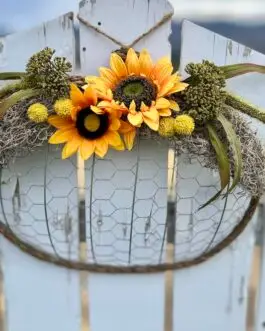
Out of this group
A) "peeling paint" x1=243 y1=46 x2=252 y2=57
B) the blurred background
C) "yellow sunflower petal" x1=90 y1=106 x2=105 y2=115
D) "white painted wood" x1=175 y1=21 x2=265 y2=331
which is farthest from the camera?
the blurred background

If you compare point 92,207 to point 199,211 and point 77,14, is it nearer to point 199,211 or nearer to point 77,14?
point 199,211

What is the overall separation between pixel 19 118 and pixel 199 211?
33cm

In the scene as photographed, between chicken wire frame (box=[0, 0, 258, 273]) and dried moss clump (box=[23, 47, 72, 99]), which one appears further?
chicken wire frame (box=[0, 0, 258, 273])

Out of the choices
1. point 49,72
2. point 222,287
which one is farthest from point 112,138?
point 222,287

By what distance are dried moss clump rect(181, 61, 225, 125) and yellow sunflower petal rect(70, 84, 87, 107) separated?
0.47 ft

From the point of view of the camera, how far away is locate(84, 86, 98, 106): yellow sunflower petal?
79 cm

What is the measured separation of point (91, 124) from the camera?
81 centimetres

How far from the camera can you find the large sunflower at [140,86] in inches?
31.2

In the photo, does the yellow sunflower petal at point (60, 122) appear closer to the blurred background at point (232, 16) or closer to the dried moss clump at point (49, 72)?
the dried moss clump at point (49, 72)

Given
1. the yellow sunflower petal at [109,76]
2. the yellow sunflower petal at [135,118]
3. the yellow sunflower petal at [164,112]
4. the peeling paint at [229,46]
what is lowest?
the yellow sunflower petal at [135,118]

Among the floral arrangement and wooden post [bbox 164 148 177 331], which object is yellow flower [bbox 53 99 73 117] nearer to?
the floral arrangement

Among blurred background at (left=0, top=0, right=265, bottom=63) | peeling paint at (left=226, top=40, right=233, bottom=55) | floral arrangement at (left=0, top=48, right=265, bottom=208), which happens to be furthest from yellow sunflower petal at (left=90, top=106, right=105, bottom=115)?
blurred background at (left=0, top=0, right=265, bottom=63)

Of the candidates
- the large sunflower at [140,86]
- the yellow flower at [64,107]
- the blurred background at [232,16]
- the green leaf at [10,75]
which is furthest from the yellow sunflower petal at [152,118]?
the blurred background at [232,16]

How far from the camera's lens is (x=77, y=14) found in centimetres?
86
